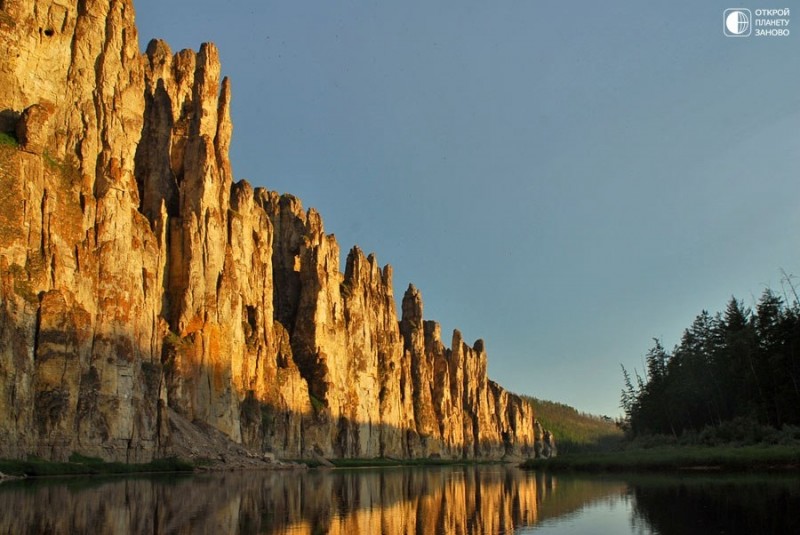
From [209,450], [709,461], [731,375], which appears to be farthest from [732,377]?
[209,450]

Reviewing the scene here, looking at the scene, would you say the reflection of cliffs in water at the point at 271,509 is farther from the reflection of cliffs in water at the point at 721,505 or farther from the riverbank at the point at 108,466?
the riverbank at the point at 108,466

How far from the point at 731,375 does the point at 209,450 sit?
168ft

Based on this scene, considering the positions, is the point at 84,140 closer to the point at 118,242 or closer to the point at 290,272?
the point at 118,242

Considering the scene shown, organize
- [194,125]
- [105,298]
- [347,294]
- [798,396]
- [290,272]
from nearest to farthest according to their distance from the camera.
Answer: [798,396]
[105,298]
[194,125]
[290,272]
[347,294]

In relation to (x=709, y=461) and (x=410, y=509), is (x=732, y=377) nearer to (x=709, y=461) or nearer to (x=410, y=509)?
(x=709, y=461)

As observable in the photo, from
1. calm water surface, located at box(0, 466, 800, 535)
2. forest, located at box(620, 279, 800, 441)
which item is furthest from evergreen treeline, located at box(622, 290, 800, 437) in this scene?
calm water surface, located at box(0, 466, 800, 535)

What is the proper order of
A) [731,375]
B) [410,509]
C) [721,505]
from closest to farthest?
[721,505]
[410,509]
[731,375]

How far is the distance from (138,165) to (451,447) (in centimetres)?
10628

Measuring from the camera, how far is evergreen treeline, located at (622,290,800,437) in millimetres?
61844

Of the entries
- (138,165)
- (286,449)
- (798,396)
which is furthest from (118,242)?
(798,396)

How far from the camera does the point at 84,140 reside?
68875mm

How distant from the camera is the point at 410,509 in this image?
29.6 m

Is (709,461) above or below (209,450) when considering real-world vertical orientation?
below

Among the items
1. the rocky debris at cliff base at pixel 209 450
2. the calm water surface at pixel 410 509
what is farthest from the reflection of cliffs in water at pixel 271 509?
the rocky debris at cliff base at pixel 209 450
